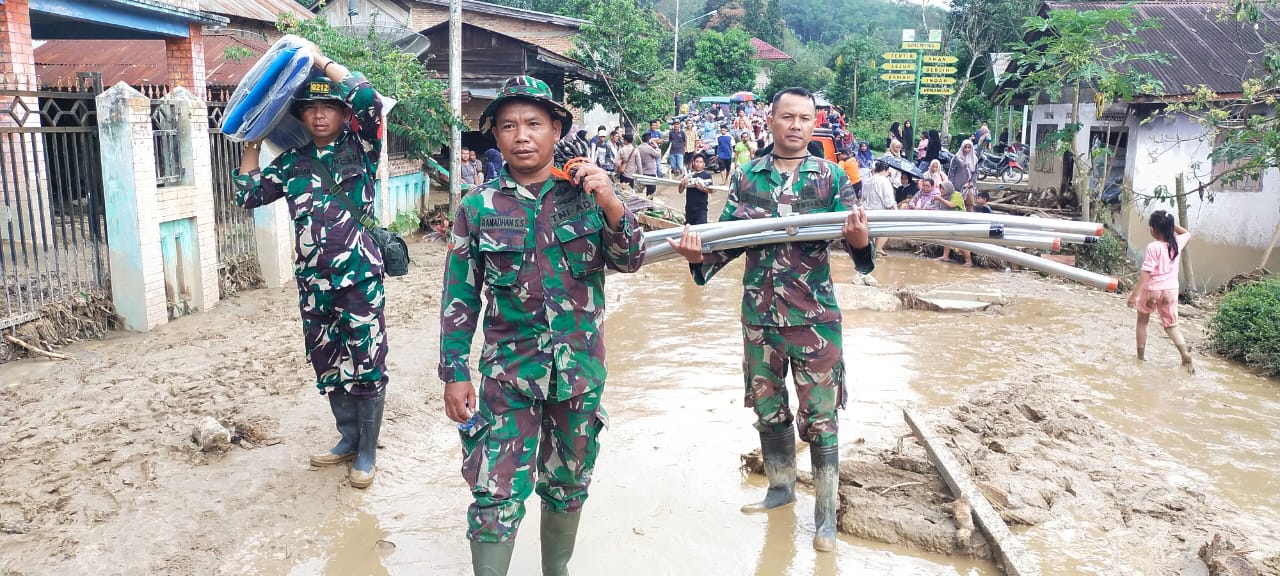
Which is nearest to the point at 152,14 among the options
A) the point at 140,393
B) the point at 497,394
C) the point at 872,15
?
the point at 140,393

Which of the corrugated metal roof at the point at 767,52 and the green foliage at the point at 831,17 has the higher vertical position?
the green foliage at the point at 831,17

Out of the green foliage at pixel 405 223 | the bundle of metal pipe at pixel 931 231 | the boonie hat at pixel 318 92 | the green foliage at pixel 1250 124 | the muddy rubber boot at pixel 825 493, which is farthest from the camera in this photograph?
the green foliage at pixel 405 223

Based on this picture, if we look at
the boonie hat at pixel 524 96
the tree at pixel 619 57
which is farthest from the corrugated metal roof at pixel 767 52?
the boonie hat at pixel 524 96

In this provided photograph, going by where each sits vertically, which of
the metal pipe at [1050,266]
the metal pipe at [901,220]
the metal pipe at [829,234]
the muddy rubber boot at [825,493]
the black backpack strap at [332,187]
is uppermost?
the black backpack strap at [332,187]

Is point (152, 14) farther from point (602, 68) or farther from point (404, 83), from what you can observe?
point (602, 68)

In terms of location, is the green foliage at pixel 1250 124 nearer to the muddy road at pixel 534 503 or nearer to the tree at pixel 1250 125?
the tree at pixel 1250 125

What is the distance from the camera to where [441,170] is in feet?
50.9

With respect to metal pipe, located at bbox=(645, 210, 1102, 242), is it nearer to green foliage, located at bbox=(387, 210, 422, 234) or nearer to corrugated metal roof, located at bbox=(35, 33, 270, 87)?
green foliage, located at bbox=(387, 210, 422, 234)

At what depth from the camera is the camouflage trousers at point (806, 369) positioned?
3.84m

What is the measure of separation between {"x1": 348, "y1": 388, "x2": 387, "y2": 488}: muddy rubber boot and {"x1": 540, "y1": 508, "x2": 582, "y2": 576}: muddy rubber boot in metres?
1.45

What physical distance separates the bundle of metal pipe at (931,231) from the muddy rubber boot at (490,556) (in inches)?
52.3

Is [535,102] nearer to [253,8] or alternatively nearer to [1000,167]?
[253,8]

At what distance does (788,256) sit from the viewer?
3.83 metres

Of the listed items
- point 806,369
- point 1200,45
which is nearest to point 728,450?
point 806,369
